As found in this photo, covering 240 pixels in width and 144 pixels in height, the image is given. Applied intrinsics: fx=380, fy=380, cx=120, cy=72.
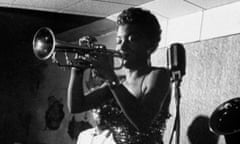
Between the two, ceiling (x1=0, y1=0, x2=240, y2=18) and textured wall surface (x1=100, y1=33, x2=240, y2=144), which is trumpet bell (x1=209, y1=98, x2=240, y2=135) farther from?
ceiling (x1=0, y1=0, x2=240, y2=18)

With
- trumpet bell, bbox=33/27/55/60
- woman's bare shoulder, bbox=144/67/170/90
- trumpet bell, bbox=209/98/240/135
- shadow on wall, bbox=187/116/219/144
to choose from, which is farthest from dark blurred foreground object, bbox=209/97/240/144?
trumpet bell, bbox=33/27/55/60

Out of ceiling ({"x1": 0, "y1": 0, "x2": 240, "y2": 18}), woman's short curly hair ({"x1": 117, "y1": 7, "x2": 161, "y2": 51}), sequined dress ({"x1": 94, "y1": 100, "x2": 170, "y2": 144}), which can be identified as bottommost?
sequined dress ({"x1": 94, "y1": 100, "x2": 170, "y2": 144})

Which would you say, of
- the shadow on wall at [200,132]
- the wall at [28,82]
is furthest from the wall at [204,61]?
the wall at [28,82]

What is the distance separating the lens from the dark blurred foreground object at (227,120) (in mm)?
2102

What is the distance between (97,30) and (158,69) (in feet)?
3.00

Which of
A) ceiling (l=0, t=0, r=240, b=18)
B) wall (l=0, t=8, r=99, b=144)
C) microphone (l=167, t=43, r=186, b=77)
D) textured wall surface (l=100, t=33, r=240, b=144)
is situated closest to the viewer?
microphone (l=167, t=43, r=186, b=77)

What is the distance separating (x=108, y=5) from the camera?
9.07 feet

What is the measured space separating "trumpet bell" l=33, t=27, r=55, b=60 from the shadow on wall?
1.03 meters

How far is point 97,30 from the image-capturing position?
2775 mm

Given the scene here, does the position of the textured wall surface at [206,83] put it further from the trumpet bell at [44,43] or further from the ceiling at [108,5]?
the trumpet bell at [44,43]

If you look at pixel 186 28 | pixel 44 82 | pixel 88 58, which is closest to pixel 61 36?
pixel 44 82

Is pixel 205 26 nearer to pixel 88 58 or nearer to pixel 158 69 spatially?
pixel 158 69

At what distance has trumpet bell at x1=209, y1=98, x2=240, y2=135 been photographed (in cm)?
214

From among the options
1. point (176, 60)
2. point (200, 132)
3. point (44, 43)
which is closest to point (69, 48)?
point (44, 43)
